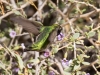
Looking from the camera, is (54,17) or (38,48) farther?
(54,17)

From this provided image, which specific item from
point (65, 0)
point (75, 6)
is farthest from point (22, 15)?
point (75, 6)

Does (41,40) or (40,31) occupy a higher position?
(40,31)

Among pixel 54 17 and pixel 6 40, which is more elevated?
pixel 54 17

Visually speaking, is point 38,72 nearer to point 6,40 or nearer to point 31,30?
point 31,30

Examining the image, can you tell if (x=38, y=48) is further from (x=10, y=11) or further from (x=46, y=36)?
(x=10, y=11)

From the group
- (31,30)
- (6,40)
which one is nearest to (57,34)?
(31,30)

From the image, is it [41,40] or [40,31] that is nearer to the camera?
[41,40]

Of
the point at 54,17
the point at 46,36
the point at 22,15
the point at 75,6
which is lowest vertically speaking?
the point at 46,36

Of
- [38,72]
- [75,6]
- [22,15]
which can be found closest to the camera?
[38,72]

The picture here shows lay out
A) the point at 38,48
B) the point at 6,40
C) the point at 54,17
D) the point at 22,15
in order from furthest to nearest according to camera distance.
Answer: the point at 54,17 → the point at 6,40 → the point at 22,15 → the point at 38,48
